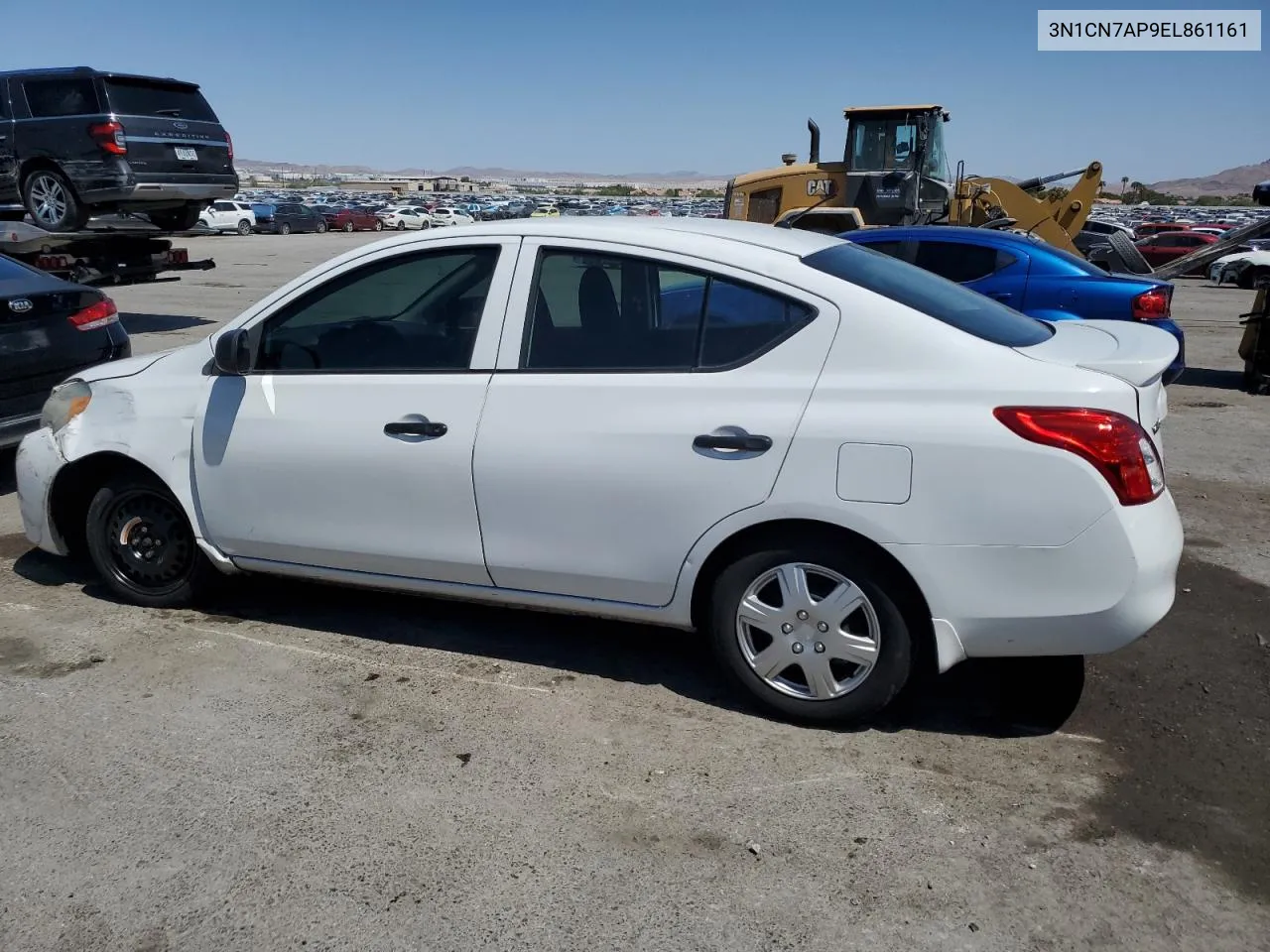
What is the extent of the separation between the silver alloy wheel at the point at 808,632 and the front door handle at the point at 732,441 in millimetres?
398

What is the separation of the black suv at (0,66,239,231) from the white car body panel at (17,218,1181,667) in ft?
33.5

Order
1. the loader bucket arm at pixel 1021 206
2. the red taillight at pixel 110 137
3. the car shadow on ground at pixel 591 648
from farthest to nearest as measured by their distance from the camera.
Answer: the loader bucket arm at pixel 1021 206 → the red taillight at pixel 110 137 → the car shadow on ground at pixel 591 648

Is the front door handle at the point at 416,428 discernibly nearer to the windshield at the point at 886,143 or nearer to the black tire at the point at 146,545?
the black tire at the point at 146,545

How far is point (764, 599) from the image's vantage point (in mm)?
3596

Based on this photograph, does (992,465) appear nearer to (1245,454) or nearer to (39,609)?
(39,609)

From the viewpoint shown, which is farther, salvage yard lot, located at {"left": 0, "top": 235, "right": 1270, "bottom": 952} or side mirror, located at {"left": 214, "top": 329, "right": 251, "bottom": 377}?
side mirror, located at {"left": 214, "top": 329, "right": 251, "bottom": 377}

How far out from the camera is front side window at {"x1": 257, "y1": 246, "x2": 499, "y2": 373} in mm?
3992

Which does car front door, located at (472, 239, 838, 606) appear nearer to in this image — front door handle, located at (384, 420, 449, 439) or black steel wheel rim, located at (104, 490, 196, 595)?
front door handle, located at (384, 420, 449, 439)

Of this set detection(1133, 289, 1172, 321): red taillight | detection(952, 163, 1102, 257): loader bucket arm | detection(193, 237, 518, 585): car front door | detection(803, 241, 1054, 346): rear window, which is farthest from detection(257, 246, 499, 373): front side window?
detection(952, 163, 1102, 257): loader bucket arm

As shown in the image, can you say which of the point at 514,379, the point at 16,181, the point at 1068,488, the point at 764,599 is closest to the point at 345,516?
the point at 514,379

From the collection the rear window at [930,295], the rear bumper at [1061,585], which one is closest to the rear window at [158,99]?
the rear window at [930,295]

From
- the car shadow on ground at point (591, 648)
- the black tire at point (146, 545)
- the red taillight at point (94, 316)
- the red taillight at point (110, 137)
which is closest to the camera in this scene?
the car shadow on ground at point (591, 648)

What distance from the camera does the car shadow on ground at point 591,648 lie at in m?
3.80

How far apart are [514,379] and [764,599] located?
46.4 inches
